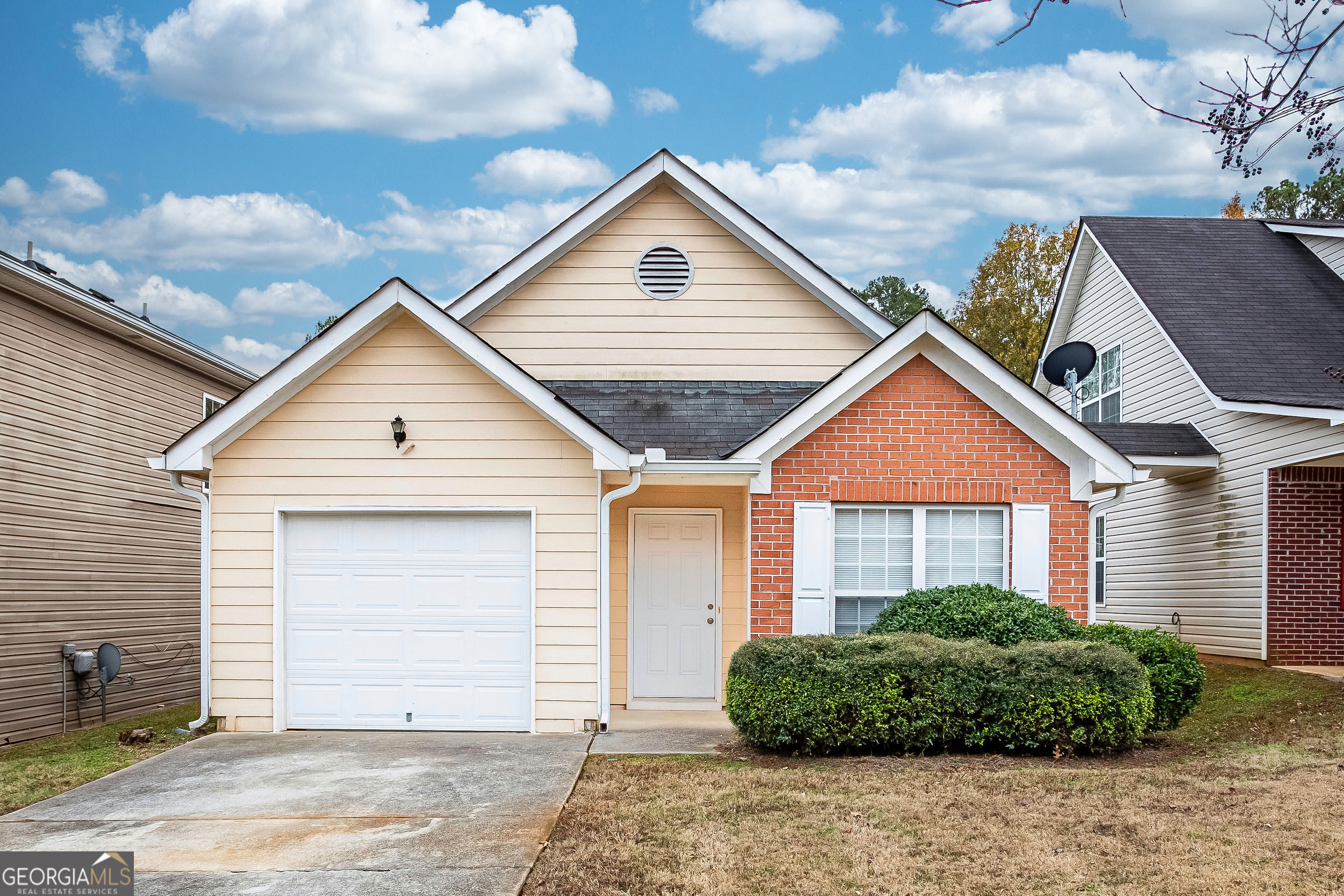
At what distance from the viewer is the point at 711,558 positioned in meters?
11.9

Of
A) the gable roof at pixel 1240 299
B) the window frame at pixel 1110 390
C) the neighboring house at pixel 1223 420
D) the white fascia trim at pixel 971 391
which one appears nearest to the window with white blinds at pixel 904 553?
the white fascia trim at pixel 971 391

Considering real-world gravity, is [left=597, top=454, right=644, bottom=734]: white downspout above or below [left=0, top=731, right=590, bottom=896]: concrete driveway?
above

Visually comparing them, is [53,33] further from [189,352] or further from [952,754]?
[952,754]

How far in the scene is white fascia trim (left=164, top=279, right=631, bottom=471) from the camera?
9.77m

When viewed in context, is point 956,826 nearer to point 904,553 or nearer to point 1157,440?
point 904,553

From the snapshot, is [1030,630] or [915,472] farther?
[915,472]

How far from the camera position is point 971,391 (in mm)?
10703

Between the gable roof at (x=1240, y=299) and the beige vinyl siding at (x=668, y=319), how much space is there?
5991 millimetres

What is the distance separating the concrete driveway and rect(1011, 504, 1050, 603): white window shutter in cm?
476

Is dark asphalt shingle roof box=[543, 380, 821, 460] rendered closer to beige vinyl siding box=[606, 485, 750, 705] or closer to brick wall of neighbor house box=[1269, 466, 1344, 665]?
beige vinyl siding box=[606, 485, 750, 705]

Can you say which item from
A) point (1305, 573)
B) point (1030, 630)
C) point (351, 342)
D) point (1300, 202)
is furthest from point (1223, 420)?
point (1300, 202)

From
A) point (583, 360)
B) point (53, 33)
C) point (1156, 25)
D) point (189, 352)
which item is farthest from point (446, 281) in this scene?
point (1156, 25)

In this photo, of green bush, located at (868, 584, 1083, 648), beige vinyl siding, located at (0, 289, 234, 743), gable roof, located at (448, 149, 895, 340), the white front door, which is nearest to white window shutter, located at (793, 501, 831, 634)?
green bush, located at (868, 584, 1083, 648)

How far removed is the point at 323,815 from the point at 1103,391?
54.3ft
